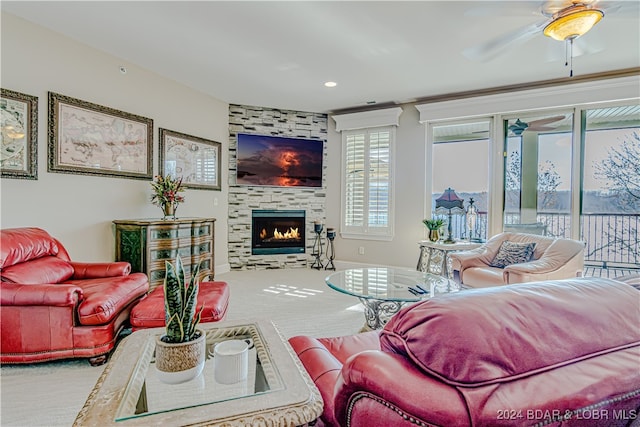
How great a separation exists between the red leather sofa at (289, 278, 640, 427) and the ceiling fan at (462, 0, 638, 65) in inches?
93.3

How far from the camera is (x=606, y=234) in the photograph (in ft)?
13.5

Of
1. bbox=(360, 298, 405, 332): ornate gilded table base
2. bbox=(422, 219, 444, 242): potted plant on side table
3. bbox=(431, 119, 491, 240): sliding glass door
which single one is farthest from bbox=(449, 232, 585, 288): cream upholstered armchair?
bbox=(360, 298, 405, 332): ornate gilded table base

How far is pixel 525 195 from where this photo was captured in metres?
4.46

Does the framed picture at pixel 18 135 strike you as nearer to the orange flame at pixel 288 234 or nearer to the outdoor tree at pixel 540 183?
the orange flame at pixel 288 234

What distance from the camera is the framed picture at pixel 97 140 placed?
3.09m

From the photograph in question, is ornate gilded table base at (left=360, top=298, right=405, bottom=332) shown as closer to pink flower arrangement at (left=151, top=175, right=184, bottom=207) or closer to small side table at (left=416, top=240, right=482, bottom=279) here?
small side table at (left=416, top=240, right=482, bottom=279)

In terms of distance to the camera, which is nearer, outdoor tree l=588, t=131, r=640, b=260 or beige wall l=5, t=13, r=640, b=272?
beige wall l=5, t=13, r=640, b=272

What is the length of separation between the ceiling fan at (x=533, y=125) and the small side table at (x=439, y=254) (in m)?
1.73

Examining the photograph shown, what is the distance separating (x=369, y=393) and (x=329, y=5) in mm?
2816

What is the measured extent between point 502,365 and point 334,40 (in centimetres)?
323

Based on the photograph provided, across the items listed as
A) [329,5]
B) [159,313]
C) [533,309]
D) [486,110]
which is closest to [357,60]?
[329,5]

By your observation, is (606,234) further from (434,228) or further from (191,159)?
(191,159)

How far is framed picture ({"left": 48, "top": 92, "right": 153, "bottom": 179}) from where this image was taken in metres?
3.09

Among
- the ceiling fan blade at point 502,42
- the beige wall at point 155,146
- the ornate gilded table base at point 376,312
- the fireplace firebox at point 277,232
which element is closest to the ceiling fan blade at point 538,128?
the beige wall at point 155,146
